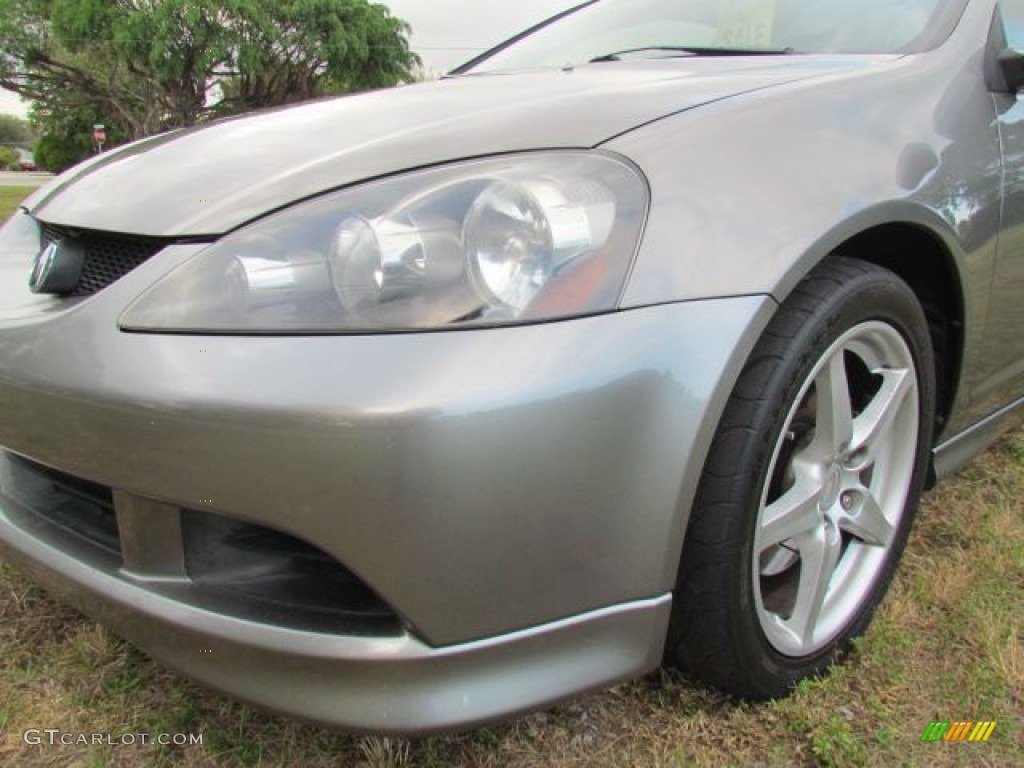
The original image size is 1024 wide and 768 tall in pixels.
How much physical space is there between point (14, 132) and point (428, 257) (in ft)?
330

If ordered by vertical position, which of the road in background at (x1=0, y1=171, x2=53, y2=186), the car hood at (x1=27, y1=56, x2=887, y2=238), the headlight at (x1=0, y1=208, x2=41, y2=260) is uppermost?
the car hood at (x1=27, y1=56, x2=887, y2=238)

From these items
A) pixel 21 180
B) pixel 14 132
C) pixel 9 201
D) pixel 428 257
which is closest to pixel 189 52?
pixel 21 180

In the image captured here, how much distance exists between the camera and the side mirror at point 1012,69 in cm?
172

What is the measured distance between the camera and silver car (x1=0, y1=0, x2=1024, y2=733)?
103cm

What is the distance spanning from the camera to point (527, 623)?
111 cm

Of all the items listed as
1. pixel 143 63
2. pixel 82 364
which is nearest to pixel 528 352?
pixel 82 364

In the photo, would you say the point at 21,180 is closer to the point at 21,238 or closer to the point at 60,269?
the point at 21,238

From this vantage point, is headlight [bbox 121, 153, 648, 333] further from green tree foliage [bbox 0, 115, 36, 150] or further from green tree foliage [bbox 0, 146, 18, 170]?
green tree foliage [bbox 0, 115, 36, 150]

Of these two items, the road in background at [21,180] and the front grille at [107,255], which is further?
the road in background at [21,180]

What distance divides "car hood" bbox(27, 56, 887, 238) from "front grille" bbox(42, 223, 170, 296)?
2 centimetres

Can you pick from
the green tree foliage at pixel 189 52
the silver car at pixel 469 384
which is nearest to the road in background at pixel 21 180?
the green tree foliage at pixel 189 52

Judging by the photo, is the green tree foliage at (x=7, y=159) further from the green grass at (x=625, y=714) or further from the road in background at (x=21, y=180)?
the green grass at (x=625, y=714)

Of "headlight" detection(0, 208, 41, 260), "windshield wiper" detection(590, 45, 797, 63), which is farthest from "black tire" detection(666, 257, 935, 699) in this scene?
"headlight" detection(0, 208, 41, 260)

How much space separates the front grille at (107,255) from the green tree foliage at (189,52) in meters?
33.1
